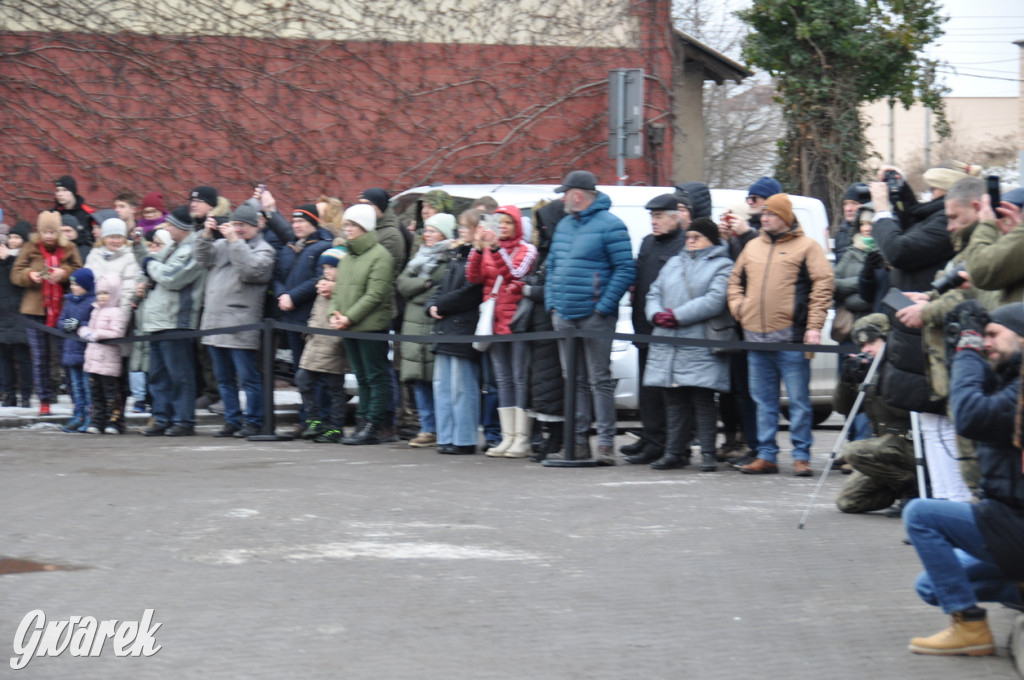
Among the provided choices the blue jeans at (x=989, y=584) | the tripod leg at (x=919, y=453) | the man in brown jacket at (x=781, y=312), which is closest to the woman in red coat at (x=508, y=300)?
the man in brown jacket at (x=781, y=312)

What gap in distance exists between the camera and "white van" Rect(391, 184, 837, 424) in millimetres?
12359

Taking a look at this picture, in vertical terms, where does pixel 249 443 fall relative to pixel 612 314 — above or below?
below

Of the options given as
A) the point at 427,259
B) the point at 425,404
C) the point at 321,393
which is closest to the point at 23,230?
the point at 321,393

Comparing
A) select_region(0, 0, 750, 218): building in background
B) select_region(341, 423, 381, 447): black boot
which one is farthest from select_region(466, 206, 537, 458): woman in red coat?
select_region(0, 0, 750, 218): building in background

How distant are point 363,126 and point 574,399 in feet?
27.9

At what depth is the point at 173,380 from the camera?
41.4 ft

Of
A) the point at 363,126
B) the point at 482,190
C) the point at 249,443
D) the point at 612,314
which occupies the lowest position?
the point at 249,443

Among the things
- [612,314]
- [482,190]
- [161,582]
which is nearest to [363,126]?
[482,190]

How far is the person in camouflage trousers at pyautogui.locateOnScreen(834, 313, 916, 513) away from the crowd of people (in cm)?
2

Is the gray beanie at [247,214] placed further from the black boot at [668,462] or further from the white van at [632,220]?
the black boot at [668,462]

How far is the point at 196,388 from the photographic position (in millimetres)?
12945

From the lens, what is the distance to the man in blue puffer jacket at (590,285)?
1047 centimetres

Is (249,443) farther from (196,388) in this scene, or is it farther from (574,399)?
(574,399)

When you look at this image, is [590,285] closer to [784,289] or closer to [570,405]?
[570,405]
